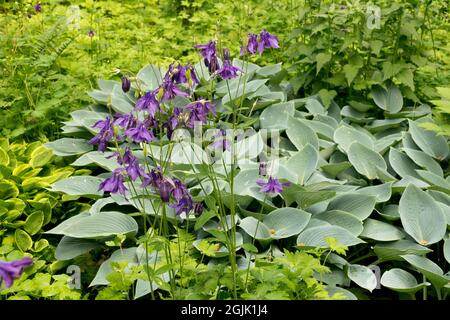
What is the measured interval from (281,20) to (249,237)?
2741 mm

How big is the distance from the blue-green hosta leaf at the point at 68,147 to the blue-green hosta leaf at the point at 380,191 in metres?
1.58

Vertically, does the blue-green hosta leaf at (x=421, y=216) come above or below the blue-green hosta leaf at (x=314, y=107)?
below

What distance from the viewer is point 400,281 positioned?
2.74 meters

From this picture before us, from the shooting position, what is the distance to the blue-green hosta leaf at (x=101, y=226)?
286 centimetres

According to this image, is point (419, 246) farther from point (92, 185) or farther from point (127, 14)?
point (127, 14)

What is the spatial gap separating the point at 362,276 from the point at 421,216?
44cm

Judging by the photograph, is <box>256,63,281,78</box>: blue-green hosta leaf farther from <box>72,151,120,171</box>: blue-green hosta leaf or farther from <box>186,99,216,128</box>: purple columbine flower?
<box>186,99,216,128</box>: purple columbine flower

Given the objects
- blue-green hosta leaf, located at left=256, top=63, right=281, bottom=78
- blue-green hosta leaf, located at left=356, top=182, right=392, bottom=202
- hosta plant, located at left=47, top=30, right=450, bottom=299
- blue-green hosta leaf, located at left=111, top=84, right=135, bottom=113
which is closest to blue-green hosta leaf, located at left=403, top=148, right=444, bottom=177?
hosta plant, located at left=47, top=30, right=450, bottom=299

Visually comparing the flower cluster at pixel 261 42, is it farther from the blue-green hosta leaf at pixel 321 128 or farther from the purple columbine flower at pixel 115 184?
the blue-green hosta leaf at pixel 321 128

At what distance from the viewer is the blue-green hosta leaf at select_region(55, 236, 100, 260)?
290 centimetres

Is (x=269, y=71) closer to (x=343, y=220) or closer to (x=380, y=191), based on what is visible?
(x=380, y=191)

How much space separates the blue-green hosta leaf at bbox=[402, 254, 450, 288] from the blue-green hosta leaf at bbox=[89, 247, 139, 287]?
1172 mm

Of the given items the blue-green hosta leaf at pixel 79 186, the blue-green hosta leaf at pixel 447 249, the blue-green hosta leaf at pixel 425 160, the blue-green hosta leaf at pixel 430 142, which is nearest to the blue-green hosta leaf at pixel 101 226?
the blue-green hosta leaf at pixel 79 186
